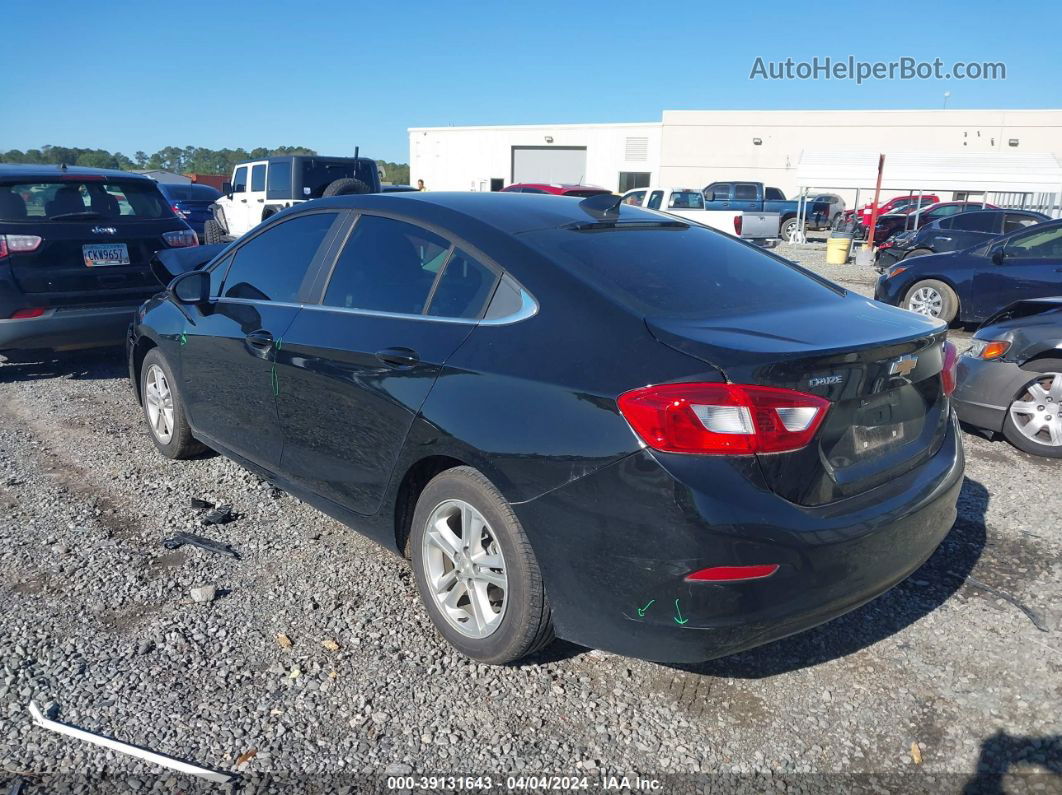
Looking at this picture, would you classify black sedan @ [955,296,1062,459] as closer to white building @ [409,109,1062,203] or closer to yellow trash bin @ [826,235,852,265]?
yellow trash bin @ [826,235,852,265]

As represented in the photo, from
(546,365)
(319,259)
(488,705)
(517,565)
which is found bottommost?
(488,705)

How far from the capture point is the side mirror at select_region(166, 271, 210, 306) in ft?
14.4

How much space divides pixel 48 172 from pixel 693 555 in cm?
680

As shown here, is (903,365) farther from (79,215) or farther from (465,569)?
(79,215)

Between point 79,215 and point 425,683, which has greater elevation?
point 79,215

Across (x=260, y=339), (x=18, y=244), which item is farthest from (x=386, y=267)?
(x=18, y=244)

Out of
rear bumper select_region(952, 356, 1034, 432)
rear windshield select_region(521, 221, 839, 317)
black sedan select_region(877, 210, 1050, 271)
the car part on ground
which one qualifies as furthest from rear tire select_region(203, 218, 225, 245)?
black sedan select_region(877, 210, 1050, 271)

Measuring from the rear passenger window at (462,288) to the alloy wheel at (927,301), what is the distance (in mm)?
8911

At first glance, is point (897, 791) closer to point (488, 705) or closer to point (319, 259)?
point (488, 705)

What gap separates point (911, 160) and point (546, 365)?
2794 cm

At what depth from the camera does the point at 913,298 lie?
34.9 ft

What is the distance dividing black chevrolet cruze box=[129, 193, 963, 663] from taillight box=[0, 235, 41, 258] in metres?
3.75

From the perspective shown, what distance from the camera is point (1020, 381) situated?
5.41m

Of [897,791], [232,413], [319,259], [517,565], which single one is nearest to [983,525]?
[897,791]
